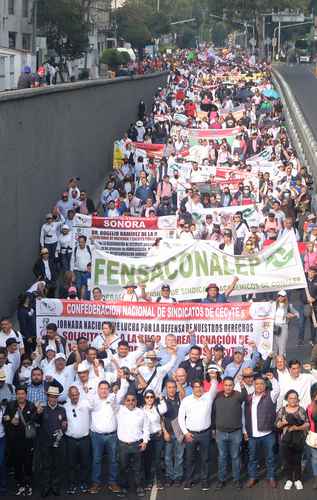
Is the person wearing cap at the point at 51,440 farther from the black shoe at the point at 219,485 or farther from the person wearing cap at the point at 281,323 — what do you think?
the person wearing cap at the point at 281,323

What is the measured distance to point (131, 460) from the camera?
1299 centimetres

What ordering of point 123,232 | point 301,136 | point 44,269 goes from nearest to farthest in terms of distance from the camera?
point 44,269 < point 123,232 < point 301,136

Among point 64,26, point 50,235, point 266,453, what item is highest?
point 64,26

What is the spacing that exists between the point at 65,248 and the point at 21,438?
28.8ft

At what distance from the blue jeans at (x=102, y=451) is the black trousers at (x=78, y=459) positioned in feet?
0.34

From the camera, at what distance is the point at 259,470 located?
13305mm

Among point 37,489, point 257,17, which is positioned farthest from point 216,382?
point 257,17

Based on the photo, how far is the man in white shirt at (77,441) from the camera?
12.9 m

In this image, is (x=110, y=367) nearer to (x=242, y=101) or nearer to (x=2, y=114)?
(x=2, y=114)

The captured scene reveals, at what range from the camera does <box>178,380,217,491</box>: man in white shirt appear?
12867 mm

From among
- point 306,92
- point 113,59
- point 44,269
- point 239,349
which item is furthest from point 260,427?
point 306,92

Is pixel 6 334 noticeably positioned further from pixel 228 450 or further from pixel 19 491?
pixel 228 450

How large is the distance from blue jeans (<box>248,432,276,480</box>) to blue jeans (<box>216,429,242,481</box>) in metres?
0.13

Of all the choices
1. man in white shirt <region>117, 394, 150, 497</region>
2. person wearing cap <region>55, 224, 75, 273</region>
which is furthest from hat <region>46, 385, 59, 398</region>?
person wearing cap <region>55, 224, 75, 273</region>
